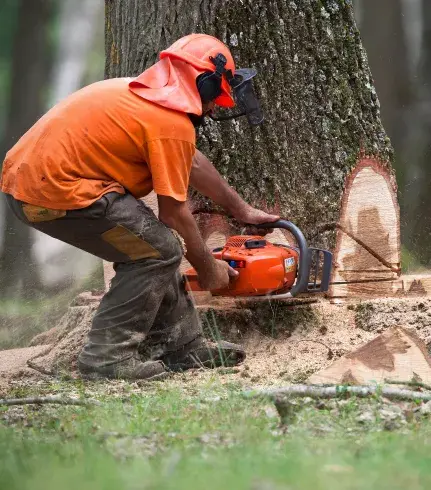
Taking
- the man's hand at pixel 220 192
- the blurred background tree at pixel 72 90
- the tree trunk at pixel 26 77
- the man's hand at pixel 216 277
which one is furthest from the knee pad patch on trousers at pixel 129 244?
the tree trunk at pixel 26 77

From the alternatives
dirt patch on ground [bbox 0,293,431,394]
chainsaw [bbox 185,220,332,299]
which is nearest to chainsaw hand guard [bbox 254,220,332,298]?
chainsaw [bbox 185,220,332,299]

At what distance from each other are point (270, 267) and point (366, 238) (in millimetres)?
895

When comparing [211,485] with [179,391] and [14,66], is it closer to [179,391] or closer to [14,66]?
[179,391]

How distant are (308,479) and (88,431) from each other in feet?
3.34

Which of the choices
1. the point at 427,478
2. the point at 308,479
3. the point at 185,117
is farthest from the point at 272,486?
the point at 185,117

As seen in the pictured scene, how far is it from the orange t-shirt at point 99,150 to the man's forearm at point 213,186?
42cm

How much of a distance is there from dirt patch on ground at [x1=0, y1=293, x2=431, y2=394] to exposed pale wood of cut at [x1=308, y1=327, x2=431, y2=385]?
72cm

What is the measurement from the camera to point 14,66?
34.8 feet

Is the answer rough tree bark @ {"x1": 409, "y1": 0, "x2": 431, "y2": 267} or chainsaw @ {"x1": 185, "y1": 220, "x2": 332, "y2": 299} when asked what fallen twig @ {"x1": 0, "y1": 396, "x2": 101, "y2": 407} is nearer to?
chainsaw @ {"x1": 185, "y1": 220, "x2": 332, "y2": 299}

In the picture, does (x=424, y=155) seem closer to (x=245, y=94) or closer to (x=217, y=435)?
(x=245, y=94)

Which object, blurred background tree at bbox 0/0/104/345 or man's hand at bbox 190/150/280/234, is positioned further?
blurred background tree at bbox 0/0/104/345

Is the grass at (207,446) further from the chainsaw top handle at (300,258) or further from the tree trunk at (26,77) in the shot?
the tree trunk at (26,77)

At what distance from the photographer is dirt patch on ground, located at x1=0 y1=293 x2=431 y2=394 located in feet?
15.7

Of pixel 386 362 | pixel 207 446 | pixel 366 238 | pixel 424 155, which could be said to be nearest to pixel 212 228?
pixel 366 238
